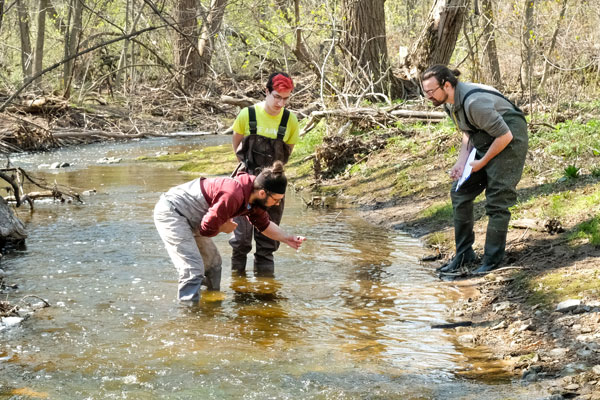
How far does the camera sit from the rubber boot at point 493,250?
6.54 meters

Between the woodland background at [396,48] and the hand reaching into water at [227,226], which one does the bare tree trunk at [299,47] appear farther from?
the hand reaching into water at [227,226]

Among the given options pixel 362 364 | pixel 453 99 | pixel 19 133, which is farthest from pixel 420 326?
pixel 19 133

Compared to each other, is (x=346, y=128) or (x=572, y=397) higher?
(x=346, y=128)

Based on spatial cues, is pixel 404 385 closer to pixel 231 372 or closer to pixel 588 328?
pixel 231 372

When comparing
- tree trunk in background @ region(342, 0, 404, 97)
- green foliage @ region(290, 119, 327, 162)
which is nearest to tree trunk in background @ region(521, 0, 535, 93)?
tree trunk in background @ region(342, 0, 404, 97)

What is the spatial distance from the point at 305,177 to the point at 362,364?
876cm

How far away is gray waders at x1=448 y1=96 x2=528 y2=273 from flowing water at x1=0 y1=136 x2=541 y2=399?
68cm

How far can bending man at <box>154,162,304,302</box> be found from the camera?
222 inches

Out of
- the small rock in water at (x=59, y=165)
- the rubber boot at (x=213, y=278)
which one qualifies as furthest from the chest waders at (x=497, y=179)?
the small rock in water at (x=59, y=165)

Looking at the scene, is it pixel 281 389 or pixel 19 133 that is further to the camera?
pixel 19 133

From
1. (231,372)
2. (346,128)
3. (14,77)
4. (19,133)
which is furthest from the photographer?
(14,77)

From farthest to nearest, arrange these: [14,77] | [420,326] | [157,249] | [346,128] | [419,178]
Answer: [14,77]
[346,128]
[419,178]
[157,249]
[420,326]

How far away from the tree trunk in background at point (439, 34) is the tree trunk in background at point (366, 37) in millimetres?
793

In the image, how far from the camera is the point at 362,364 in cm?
463
